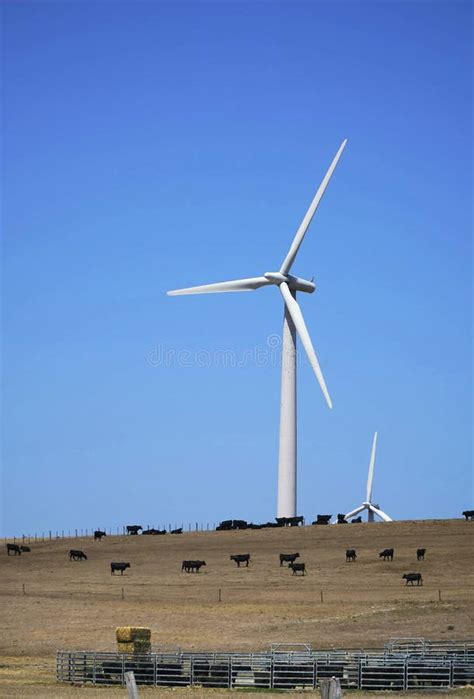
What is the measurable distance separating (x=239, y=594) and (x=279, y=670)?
82.4ft

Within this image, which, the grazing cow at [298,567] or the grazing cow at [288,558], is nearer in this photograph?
the grazing cow at [298,567]

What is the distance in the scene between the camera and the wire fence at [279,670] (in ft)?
144

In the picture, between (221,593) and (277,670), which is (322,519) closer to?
(221,593)

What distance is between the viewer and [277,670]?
1748 inches

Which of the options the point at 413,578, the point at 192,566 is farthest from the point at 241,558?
the point at 413,578

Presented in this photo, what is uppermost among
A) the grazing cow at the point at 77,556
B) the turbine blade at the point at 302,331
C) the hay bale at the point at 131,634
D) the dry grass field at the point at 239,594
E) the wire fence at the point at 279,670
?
the turbine blade at the point at 302,331

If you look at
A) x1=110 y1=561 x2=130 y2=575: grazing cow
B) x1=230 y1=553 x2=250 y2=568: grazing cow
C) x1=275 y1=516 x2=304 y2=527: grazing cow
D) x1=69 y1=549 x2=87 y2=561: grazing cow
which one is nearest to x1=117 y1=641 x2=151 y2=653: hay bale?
x1=110 y1=561 x2=130 y2=575: grazing cow

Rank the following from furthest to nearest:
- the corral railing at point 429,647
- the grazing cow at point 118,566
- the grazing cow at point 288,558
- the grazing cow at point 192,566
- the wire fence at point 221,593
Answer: the grazing cow at point 288,558
the grazing cow at point 118,566
the grazing cow at point 192,566
the wire fence at point 221,593
the corral railing at point 429,647

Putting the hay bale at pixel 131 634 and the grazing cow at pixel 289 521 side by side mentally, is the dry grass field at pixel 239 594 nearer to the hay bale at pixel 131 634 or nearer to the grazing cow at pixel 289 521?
the hay bale at pixel 131 634

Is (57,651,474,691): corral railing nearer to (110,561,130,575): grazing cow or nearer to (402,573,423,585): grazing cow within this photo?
(402,573,423,585): grazing cow

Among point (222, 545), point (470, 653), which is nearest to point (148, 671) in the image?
point (470, 653)

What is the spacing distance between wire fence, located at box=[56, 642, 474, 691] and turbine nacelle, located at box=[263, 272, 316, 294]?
205 feet

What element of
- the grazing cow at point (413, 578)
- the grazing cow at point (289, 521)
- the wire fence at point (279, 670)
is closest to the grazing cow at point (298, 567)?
the grazing cow at point (413, 578)

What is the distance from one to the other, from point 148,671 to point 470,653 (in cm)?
1082
